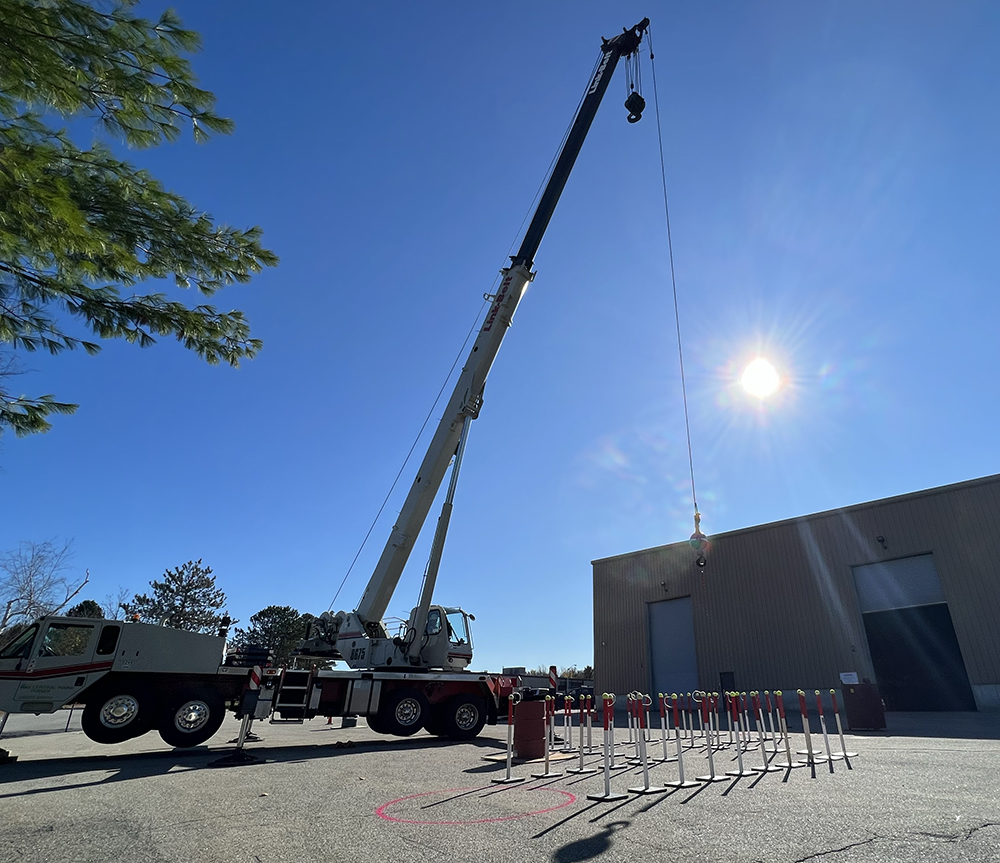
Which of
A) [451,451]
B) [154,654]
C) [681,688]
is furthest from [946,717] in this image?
[154,654]

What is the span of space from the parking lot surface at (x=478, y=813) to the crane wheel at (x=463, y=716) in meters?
4.55

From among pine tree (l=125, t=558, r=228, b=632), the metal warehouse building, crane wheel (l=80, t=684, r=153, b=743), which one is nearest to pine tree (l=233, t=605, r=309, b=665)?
pine tree (l=125, t=558, r=228, b=632)

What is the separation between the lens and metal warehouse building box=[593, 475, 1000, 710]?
828 inches

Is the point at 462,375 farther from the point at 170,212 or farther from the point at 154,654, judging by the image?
the point at 170,212

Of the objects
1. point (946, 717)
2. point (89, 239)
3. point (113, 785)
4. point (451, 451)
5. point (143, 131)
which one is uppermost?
point (451, 451)

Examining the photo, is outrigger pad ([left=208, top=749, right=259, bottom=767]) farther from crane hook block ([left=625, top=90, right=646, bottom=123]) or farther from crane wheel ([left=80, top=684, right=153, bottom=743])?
crane hook block ([left=625, top=90, right=646, bottom=123])

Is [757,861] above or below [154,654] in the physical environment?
below

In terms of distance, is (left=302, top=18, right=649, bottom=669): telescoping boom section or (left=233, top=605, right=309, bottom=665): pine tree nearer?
(left=302, top=18, right=649, bottom=669): telescoping boom section

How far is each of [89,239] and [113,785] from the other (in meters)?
6.77

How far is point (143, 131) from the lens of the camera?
5113mm

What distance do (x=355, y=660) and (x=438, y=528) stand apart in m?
3.80

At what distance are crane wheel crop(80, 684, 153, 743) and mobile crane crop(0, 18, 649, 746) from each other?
0.06 ft

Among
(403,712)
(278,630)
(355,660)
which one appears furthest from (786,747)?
(278,630)

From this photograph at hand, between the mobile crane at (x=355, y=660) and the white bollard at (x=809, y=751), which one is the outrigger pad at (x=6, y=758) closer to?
the mobile crane at (x=355, y=660)
